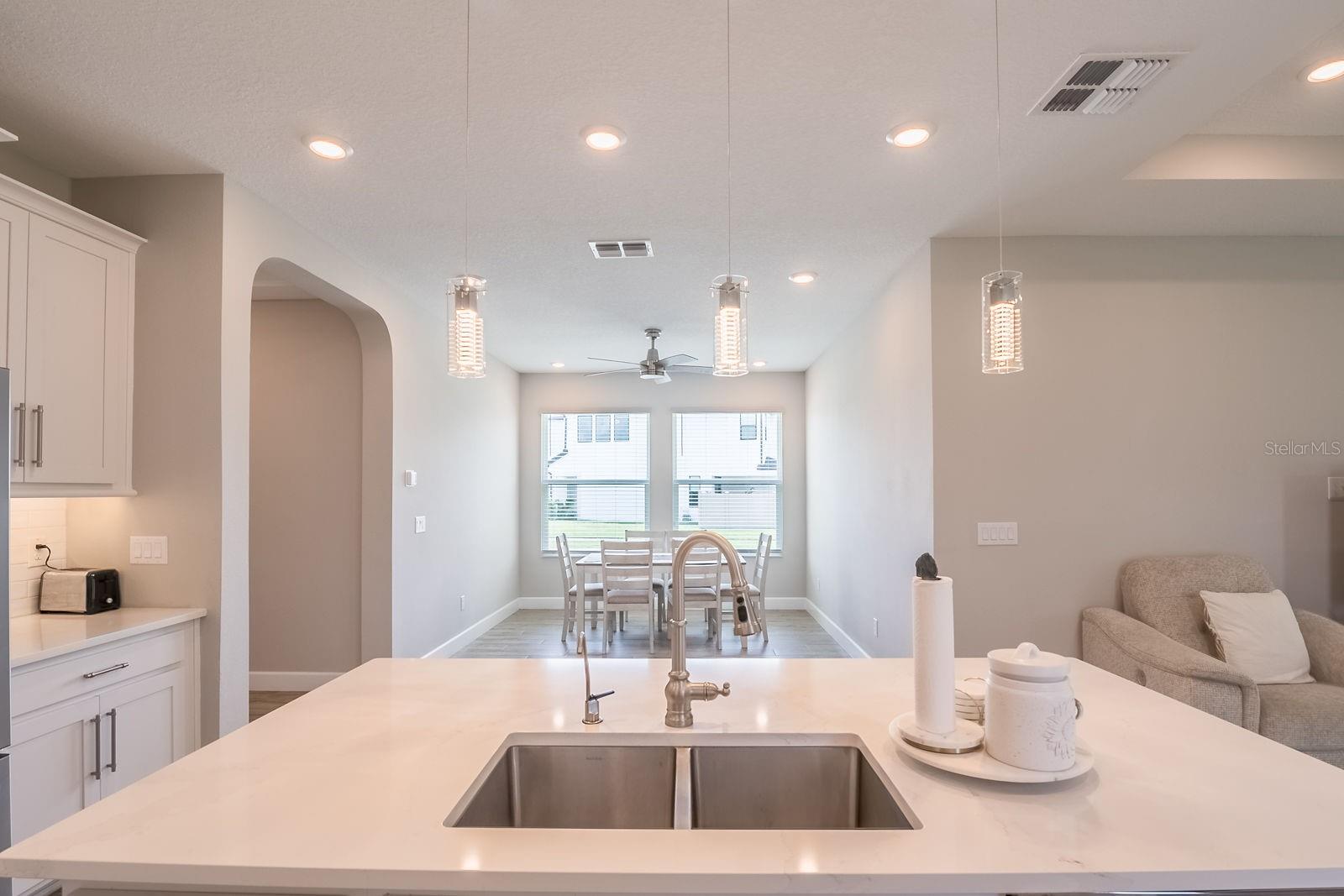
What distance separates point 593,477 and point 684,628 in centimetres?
696

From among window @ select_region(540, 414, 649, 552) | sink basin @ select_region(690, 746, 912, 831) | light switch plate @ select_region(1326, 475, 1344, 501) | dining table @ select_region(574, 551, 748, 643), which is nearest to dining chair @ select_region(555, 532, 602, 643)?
dining table @ select_region(574, 551, 748, 643)

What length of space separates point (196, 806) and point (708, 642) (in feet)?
17.3

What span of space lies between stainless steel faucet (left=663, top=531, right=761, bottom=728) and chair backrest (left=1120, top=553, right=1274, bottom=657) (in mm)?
2835

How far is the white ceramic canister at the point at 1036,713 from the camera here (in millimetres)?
1179

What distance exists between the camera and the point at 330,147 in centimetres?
273

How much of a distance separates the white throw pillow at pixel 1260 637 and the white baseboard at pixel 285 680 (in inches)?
192

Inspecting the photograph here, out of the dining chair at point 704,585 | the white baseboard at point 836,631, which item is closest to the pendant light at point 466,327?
the white baseboard at point 836,631

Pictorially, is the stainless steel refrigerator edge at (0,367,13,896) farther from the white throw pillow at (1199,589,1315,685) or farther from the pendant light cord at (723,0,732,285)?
the white throw pillow at (1199,589,1315,685)

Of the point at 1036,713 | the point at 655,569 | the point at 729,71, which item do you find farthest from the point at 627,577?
the point at 1036,713

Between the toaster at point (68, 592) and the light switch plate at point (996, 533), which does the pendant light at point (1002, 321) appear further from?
the toaster at point (68, 592)

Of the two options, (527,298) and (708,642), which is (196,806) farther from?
(708,642)

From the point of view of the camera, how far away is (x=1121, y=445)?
367 cm

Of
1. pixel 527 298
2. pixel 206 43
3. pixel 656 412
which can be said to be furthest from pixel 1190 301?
pixel 656 412

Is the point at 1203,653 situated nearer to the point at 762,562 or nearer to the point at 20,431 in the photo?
the point at 762,562
